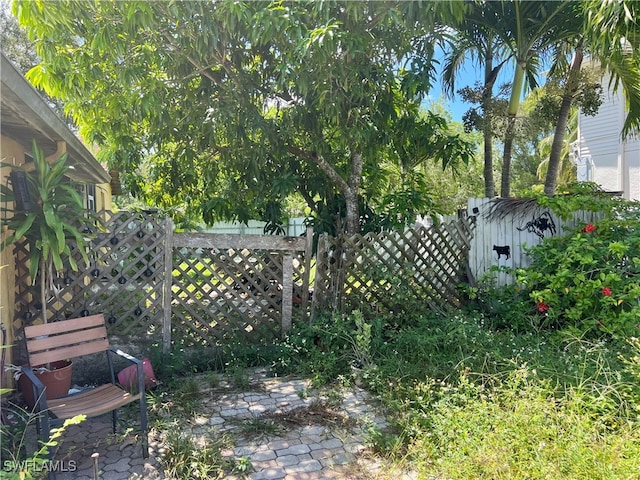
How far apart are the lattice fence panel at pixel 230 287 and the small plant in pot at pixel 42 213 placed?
3.70 feet

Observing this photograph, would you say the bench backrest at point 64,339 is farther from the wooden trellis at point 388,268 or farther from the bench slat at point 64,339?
the wooden trellis at point 388,268

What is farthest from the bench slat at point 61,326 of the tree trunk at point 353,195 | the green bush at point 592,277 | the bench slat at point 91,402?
the green bush at point 592,277

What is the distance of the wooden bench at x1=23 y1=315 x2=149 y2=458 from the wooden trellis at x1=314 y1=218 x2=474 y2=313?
243 centimetres

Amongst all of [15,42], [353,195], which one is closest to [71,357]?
[353,195]

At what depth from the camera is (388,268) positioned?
543 cm

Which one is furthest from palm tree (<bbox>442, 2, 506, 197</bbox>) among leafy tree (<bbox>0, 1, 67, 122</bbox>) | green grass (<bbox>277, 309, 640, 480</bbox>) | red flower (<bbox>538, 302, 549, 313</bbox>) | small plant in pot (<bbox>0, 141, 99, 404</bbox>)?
leafy tree (<bbox>0, 1, 67, 122</bbox>)

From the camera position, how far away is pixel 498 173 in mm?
19453

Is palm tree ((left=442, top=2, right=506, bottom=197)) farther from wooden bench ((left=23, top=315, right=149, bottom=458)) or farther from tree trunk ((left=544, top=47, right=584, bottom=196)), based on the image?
wooden bench ((left=23, top=315, right=149, bottom=458))

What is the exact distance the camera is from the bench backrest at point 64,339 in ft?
10.3

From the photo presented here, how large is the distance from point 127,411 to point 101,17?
3.89 m

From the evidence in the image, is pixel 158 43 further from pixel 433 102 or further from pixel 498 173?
pixel 498 173

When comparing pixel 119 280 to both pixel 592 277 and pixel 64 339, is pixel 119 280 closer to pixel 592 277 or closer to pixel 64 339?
pixel 64 339

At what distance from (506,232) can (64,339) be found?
5.37 m

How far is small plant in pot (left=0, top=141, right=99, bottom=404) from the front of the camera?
140 inches
